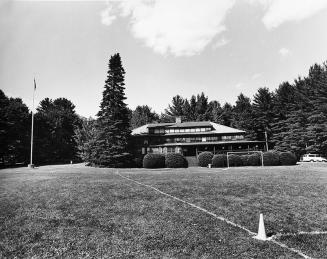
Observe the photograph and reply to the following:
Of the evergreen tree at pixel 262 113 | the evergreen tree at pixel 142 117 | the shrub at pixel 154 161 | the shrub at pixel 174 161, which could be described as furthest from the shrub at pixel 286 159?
the evergreen tree at pixel 142 117

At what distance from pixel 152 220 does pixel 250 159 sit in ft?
112

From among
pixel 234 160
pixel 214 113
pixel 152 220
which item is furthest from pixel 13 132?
pixel 214 113

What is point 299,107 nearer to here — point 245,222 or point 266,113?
point 266,113

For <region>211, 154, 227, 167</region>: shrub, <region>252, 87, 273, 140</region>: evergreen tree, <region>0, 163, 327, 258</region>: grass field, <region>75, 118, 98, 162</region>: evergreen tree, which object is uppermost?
<region>252, 87, 273, 140</region>: evergreen tree

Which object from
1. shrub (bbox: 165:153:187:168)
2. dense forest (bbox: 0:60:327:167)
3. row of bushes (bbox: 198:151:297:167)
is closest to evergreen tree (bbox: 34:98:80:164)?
dense forest (bbox: 0:60:327:167)

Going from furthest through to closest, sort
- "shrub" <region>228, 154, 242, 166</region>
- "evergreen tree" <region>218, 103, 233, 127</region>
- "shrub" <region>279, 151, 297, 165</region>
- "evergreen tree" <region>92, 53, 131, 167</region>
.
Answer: "evergreen tree" <region>218, 103, 233, 127</region>
"evergreen tree" <region>92, 53, 131, 167</region>
"shrub" <region>279, 151, 297, 165</region>
"shrub" <region>228, 154, 242, 166</region>

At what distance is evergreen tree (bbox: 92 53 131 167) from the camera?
46.6 m

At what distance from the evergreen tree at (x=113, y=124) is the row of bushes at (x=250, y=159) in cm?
1331

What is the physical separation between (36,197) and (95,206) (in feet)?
12.6

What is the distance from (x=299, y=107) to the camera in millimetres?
66312

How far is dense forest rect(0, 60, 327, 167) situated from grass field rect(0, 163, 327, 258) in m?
30.3

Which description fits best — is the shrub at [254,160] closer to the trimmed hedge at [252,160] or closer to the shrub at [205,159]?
the trimmed hedge at [252,160]

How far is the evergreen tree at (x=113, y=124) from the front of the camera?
46.6 metres

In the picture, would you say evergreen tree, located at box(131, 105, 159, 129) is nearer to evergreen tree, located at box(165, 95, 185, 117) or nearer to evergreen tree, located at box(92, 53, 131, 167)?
evergreen tree, located at box(165, 95, 185, 117)
